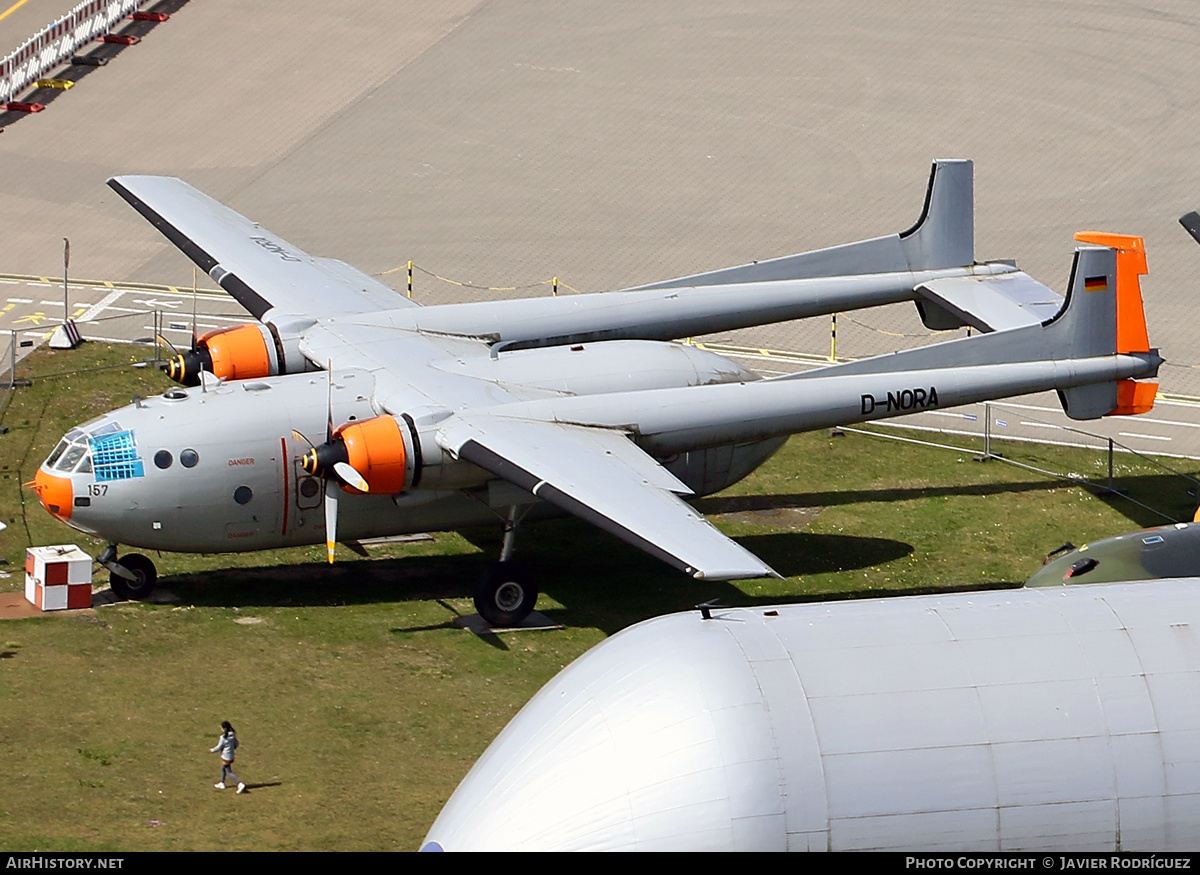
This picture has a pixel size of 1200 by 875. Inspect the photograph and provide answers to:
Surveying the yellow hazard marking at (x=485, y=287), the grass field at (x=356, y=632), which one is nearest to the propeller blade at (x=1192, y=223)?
the grass field at (x=356, y=632)

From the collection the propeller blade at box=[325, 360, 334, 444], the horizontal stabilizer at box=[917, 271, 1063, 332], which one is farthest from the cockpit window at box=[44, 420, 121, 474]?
the horizontal stabilizer at box=[917, 271, 1063, 332]

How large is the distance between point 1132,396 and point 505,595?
15866mm

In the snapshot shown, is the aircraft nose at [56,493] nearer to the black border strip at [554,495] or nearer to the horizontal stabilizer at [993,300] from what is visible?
the black border strip at [554,495]

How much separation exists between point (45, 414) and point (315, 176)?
22.0 meters

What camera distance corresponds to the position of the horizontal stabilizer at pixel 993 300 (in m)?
43.5

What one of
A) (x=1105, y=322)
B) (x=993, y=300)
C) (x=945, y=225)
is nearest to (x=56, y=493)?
(x=993, y=300)

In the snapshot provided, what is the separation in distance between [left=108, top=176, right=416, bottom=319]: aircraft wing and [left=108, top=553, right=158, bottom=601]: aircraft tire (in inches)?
299

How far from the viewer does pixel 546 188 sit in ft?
218

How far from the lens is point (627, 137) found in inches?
2758

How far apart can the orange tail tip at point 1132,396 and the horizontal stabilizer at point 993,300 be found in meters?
2.62

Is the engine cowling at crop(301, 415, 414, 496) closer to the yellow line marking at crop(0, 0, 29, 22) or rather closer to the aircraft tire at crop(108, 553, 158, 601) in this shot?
the aircraft tire at crop(108, 553, 158, 601)

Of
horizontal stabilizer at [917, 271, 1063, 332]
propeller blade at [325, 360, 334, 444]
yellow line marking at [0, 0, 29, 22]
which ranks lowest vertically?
propeller blade at [325, 360, 334, 444]

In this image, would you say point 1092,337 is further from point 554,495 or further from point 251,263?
point 251,263

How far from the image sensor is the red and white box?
120 feet
